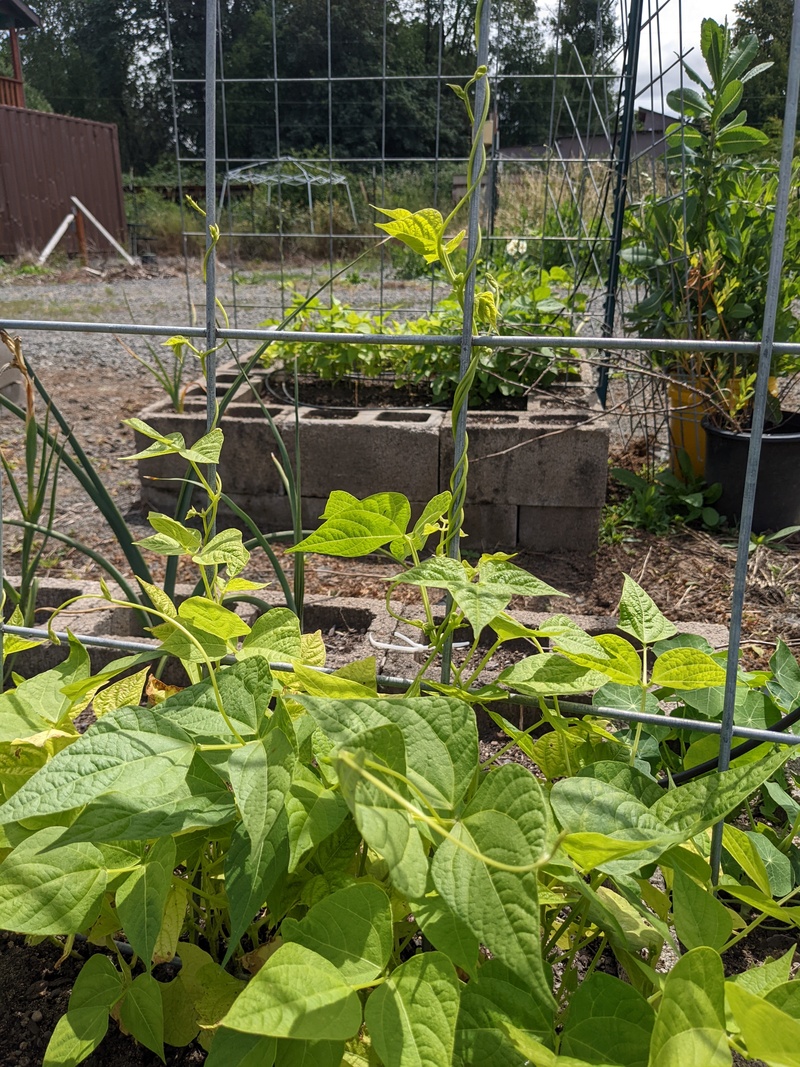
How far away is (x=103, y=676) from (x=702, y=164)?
108 inches

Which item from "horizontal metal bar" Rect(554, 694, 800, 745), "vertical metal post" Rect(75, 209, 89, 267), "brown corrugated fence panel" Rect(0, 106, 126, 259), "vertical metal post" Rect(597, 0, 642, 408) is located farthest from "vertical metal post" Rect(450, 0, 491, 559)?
"brown corrugated fence panel" Rect(0, 106, 126, 259)

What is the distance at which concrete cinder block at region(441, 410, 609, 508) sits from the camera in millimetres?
2516

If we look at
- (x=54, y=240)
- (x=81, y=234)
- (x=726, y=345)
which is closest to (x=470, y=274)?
(x=726, y=345)

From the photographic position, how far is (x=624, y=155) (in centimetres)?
335

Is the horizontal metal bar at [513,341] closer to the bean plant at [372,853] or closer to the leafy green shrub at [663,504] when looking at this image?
the bean plant at [372,853]

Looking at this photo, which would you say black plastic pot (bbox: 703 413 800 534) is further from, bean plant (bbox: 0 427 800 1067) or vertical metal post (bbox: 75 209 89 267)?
vertical metal post (bbox: 75 209 89 267)

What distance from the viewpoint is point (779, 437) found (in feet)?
8.05

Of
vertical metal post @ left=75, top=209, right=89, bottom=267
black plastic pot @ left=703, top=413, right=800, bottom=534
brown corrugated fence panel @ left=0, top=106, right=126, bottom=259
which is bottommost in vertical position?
black plastic pot @ left=703, top=413, right=800, bottom=534

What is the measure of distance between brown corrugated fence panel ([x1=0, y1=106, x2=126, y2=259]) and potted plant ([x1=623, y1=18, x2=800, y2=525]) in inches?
504

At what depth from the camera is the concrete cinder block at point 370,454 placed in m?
2.58

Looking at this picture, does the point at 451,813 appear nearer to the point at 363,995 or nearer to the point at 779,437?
the point at 363,995

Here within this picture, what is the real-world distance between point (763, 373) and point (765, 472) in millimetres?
2030

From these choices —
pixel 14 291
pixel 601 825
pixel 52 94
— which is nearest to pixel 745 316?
pixel 601 825

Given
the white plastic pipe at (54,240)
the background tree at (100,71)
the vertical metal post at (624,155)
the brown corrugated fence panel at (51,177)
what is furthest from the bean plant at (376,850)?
the background tree at (100,71)
